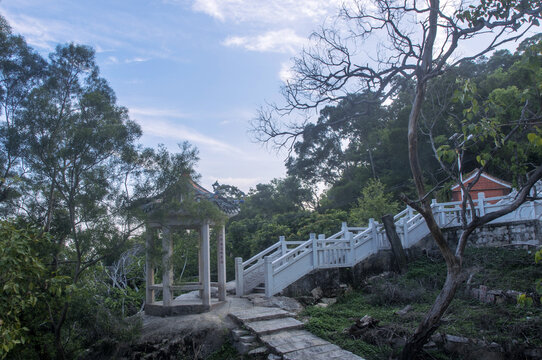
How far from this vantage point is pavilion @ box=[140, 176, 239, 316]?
6.92m

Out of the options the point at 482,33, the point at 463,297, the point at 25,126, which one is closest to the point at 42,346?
the point at 25,126

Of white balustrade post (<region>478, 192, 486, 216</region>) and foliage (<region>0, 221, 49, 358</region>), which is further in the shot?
white balustrade post (<region>478, 192, 486, 216</region>)

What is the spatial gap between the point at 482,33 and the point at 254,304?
22.2ft

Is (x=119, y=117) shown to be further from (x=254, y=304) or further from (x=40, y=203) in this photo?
(x=254, y=304)

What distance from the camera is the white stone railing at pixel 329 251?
30.5ft

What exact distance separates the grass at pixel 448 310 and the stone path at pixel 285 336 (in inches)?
9.8

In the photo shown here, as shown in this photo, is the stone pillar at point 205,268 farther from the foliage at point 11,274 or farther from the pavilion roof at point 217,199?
the foliage at point 11,274

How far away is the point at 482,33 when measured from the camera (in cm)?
588

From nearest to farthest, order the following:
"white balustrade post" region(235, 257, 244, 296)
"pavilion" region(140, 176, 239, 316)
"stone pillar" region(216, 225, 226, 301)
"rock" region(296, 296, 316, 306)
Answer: "pavilion" region(140, 176, 239, 316)
"stone pillar" region(216, 225, 226, 301)
"rock" region(296, 296, 316, 306)
"white balustrade post" region(235, 257, 244, 296)

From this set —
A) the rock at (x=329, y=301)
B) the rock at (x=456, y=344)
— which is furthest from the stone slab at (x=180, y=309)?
the rock at (x=456, y=344)

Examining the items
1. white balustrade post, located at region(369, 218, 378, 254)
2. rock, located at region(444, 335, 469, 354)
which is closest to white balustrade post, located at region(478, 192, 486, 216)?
white balustrade post, located at region(369, 218, 378, 254)

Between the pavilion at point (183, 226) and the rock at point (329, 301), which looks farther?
the rock at point (329, 301)

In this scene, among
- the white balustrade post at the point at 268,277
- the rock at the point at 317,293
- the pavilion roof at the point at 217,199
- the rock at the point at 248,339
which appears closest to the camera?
the rock at the point at 248,339

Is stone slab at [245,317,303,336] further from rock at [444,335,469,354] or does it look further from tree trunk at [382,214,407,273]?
tree trunk at [382,214,407,273]
